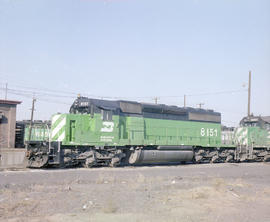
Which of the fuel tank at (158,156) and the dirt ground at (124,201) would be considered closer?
the dirt ground at (124,201)

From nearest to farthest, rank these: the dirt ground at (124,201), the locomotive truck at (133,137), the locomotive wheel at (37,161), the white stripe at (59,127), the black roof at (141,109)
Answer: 1. the dirt ground at (124,201)
2. the locomotive wheel at (37,161)
3. the locomotive truck at (133,137)
4. the white stripe at (59,127)
5. the black roof at (141,109)

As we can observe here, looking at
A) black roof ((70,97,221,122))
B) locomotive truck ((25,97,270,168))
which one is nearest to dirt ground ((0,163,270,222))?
locomotive truck ((25,97,270,168))

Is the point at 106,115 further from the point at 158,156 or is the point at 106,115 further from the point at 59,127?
the point at 158,156

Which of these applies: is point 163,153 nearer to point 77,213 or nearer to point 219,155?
point 219,155

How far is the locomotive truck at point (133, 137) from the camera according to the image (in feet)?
49.1

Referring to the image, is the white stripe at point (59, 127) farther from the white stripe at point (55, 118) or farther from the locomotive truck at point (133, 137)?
the white stripe at point (55, 118)

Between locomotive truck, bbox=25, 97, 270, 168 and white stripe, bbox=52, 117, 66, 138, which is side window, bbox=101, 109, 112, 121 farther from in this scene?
white stripe, bbox=52, 117, 66, 138

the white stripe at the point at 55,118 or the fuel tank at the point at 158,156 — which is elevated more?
the white stripe at the point at 55,118

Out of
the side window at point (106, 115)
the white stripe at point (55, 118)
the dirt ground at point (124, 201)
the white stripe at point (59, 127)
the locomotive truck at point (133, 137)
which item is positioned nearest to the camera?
→ the dirt ground at point (124, 201)

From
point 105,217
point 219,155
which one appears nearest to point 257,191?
point 105,217

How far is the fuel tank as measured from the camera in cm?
1694

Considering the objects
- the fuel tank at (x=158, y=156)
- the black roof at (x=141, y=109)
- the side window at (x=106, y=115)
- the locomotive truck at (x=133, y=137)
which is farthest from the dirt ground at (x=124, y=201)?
the fuel tank at (x=158, y=156)

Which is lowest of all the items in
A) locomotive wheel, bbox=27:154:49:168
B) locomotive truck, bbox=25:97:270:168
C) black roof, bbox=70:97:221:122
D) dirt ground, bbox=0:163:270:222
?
dirt ground, bbox=0:163:270:222

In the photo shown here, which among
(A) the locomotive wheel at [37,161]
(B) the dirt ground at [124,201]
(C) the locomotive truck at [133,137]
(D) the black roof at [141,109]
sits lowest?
(B) the dirt ground at [124,201]
